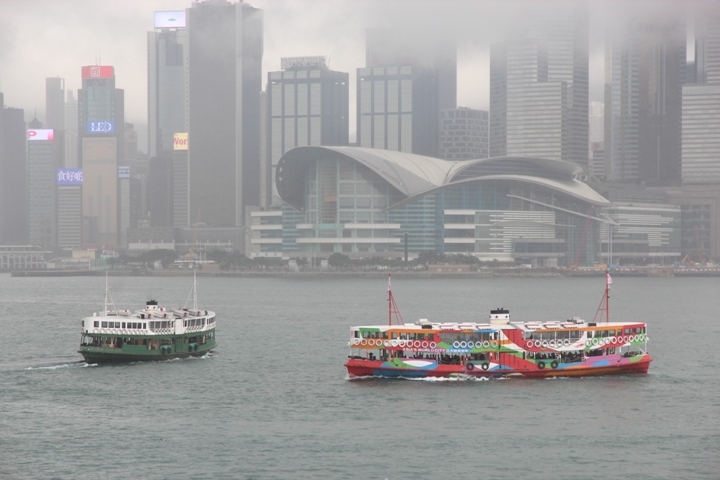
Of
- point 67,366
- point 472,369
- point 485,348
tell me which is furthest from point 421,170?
point 472,369

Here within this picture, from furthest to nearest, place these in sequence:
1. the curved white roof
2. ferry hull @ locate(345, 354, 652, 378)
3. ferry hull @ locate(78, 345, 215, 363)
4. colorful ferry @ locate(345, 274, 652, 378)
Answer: the curved white roof < ferry hull @ locate(78, 345, 215, 363) < ferry hull @ locate(345, 354, 652, 378) < colorful ferry @ locate(345, 274, 652, 378)

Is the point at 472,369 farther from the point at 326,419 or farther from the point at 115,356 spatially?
the point at 115,356

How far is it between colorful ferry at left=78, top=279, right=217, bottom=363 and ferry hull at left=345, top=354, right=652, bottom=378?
11.5 metres

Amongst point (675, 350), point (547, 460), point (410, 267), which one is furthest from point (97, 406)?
point (410, 267)

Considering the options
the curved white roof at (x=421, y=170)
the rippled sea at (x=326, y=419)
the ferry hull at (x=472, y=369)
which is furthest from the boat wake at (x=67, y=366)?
the curved white roof at (x=421, y=170)

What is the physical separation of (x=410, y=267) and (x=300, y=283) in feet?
90.0

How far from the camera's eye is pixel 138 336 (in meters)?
59.5

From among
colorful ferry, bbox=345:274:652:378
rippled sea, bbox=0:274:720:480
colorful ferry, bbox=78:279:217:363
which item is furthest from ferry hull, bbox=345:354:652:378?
colorful ferry, bbox=78:279:217:363

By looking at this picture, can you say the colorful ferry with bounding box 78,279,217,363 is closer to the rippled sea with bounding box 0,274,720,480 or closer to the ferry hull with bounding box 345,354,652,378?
the rippled sea with bounding box 0,274,720,480

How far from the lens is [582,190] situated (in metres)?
199

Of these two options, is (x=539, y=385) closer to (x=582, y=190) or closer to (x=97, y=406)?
(x=97, y=406)

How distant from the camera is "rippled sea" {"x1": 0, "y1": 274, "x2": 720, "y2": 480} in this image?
38875mm

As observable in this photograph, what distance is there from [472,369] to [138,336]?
1796 centimetres

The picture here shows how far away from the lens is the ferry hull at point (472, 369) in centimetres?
5344
